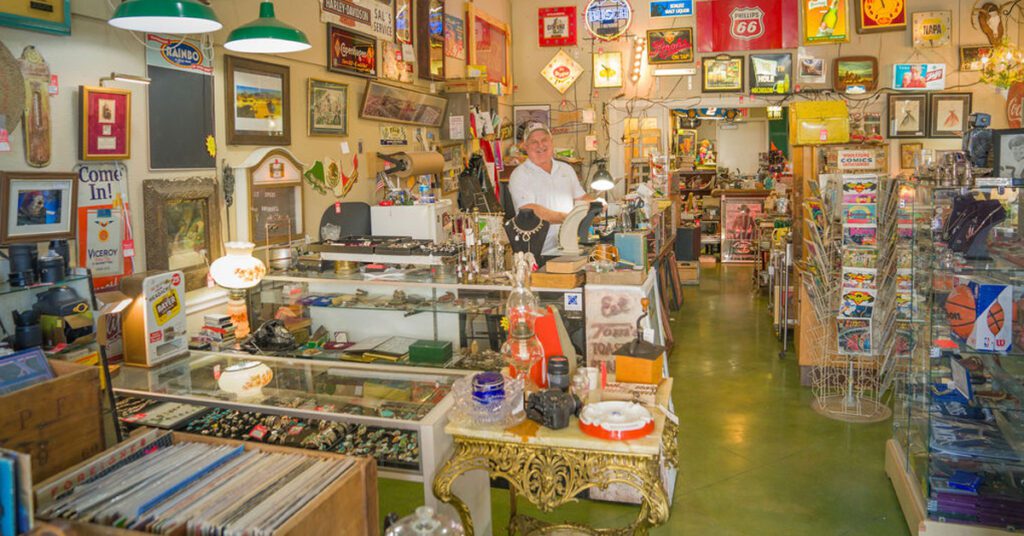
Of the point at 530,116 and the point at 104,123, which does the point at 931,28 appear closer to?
the point at 530,116

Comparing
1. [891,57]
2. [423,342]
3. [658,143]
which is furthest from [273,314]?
[891,57]

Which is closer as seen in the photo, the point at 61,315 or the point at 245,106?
the point at 61,315

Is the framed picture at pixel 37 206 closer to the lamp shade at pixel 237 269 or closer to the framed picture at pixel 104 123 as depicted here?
the framed picture at pixel 104 123

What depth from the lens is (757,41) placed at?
1006cm

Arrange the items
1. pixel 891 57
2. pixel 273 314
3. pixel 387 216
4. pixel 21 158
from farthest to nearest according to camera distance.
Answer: pixel 891 57
pixel 387 216
pixel 273 314
pixel 21 158

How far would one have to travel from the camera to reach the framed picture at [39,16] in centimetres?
340

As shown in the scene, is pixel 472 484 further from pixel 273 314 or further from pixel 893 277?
pixel 893 277

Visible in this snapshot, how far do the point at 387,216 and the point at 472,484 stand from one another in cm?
349

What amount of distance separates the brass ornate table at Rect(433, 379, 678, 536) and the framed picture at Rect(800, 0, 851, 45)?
8.29m

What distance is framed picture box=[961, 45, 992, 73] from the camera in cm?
960

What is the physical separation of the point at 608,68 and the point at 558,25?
102cm

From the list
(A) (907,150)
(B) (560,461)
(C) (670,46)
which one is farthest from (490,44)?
(B) (560,461)

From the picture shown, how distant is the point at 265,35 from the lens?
396cm

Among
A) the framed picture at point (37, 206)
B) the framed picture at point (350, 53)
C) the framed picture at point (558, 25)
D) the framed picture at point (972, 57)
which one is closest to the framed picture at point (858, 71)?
the framed picture at point (972, 57)
